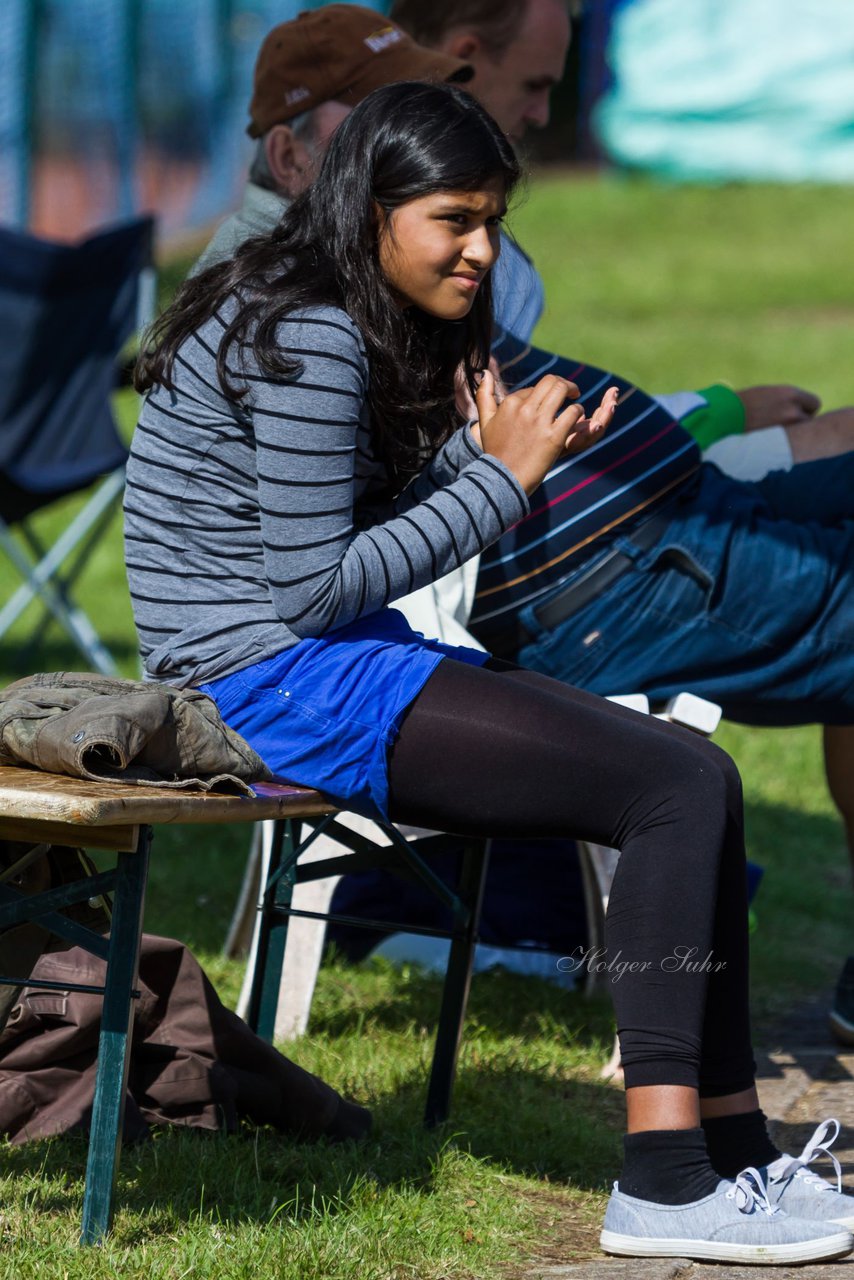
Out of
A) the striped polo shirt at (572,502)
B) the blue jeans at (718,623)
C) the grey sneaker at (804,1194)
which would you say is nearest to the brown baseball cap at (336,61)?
the striped polo shirt at (572,502)

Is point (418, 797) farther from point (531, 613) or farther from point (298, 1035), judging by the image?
point (298, 1035)

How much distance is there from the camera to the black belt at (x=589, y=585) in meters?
3.13

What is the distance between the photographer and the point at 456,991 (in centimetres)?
Answer: 289

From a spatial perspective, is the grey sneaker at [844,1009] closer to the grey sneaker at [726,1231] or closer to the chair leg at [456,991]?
the chair leg at [456,991]

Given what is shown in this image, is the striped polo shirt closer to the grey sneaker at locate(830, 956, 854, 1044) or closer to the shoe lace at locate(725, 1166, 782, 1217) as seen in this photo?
the grey sneaker at locate(830, 956, 854, 1044)

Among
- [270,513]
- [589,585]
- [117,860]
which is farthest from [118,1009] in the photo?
[589,585]

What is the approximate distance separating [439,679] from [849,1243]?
93 cm

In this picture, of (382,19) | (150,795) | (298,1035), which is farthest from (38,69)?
(150,795)

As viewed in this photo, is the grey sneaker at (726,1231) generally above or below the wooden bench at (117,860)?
below

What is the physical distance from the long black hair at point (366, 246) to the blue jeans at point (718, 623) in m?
0.73

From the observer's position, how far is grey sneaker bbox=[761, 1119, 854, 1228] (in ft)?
7.77

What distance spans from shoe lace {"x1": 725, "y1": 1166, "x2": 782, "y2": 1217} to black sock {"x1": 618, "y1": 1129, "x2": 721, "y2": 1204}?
3 cm

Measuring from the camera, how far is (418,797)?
238 cm

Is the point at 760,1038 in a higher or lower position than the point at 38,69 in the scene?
lower
